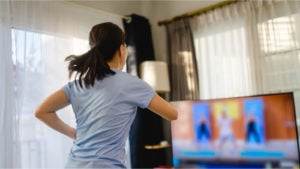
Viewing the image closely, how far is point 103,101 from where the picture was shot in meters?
1.04

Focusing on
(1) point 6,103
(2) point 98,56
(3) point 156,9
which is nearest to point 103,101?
(2) point 98,56

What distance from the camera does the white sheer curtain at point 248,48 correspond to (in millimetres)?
2407

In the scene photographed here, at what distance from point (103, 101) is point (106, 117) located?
0.18ft

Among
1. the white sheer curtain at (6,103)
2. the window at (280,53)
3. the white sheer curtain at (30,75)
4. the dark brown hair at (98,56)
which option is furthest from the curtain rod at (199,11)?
the dark brown hair at (98,56)

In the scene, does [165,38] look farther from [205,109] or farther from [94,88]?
[94,88]

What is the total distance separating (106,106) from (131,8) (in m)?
2.47

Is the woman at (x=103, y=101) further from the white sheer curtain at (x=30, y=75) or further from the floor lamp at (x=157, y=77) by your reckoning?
the floor lamp at (x=157, y=77)

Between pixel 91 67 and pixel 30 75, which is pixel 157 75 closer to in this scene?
pixel 30 75

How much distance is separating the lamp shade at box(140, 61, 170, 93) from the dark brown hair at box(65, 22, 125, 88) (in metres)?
1.75

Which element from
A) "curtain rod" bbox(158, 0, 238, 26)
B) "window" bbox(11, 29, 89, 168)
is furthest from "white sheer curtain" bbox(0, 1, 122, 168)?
"curtain rod" bbox(158, 0, 238, 26)

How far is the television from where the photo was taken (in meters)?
2.04

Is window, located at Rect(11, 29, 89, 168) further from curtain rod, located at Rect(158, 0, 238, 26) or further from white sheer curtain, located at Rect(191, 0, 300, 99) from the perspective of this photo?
white sheer curtain, located at Rect(191, 0, 300, 99)

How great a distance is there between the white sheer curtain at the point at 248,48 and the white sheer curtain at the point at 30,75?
124cm

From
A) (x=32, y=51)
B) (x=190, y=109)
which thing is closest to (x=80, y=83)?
(x=32, y=51)
